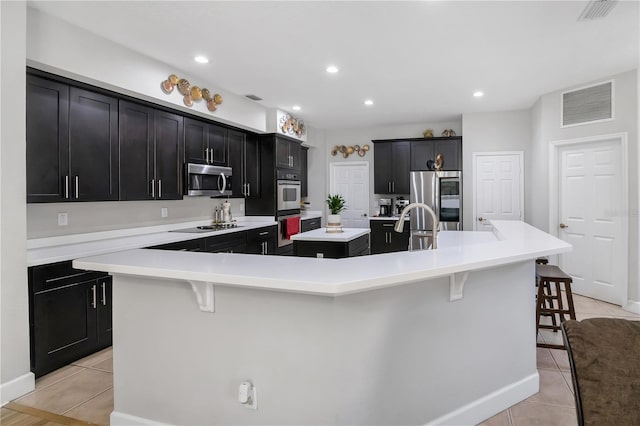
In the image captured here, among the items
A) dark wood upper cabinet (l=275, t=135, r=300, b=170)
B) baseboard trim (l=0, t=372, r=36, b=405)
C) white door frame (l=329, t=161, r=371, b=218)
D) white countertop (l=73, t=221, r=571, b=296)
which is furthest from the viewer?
white door frame (l=329, t=161, r=371, b=218)

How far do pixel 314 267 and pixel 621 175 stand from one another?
4.54 meters

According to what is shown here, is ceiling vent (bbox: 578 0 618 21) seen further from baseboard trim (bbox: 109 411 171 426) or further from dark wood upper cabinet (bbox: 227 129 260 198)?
dark wood upper cabinet (bbox: 227 129 260 198)

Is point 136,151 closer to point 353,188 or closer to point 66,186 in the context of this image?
point 66,186

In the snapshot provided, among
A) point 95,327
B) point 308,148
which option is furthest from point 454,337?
point 308,148

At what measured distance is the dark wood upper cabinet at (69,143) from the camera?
284cm

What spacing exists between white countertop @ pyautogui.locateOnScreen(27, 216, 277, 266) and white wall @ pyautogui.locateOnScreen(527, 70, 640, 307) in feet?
14.4

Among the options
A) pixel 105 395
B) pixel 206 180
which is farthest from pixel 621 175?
pixel 105 395

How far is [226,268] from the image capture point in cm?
166

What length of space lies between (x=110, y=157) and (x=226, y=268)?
8.30 feet

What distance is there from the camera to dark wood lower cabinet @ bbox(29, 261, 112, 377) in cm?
267

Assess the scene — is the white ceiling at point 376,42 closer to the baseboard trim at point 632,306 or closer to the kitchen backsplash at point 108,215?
the kitchen backsplash at point 108,215

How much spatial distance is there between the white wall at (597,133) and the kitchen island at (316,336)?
3031 millimetres

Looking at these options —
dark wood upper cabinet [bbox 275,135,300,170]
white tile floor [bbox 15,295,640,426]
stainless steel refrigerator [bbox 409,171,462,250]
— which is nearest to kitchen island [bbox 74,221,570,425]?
white tile floor [bbox 15,295,640,426]

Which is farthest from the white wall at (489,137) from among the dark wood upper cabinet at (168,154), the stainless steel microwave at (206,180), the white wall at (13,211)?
the white wall at (13,211)
